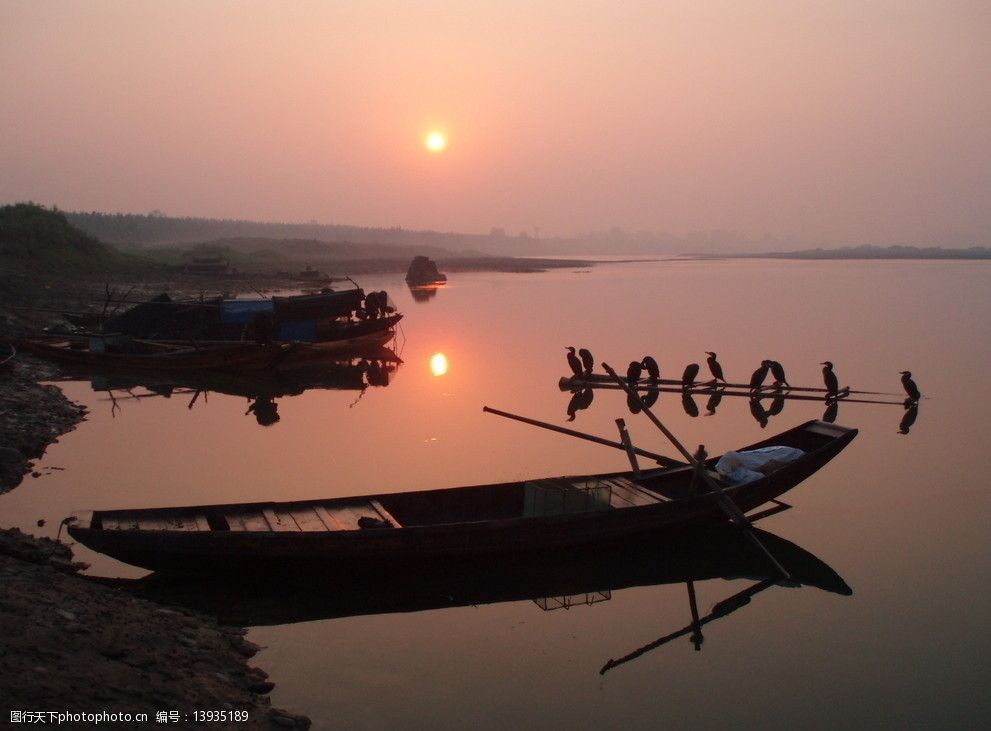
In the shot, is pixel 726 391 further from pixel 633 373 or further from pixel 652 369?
pixel 633 373

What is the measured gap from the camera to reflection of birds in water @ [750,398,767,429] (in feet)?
70.3

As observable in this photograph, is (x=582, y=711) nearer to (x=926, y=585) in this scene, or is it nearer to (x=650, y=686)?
(x=650, y=686)

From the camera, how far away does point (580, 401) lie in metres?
23.7

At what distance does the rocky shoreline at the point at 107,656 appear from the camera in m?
6.36

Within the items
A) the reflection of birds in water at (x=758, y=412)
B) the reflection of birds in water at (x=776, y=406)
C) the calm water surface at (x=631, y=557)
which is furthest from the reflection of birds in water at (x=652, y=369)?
the reflection of birds in water at (x=776, y=406)

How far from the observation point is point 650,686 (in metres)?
8.73

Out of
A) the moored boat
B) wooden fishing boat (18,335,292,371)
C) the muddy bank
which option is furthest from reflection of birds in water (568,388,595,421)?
the muddy bank

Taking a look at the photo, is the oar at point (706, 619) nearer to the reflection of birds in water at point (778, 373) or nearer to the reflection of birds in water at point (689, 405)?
the reflection of birds in water at point (689, 405)

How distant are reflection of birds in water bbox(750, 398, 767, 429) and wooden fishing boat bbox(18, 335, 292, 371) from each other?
45.5 feet

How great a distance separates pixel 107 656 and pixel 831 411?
19576 millimetres

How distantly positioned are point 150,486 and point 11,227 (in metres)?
41.0

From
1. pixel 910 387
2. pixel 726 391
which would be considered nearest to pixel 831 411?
pixel 910 387

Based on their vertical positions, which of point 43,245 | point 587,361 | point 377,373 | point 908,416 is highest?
point 43,245

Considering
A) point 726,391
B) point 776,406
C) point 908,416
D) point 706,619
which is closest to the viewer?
point 706,619
